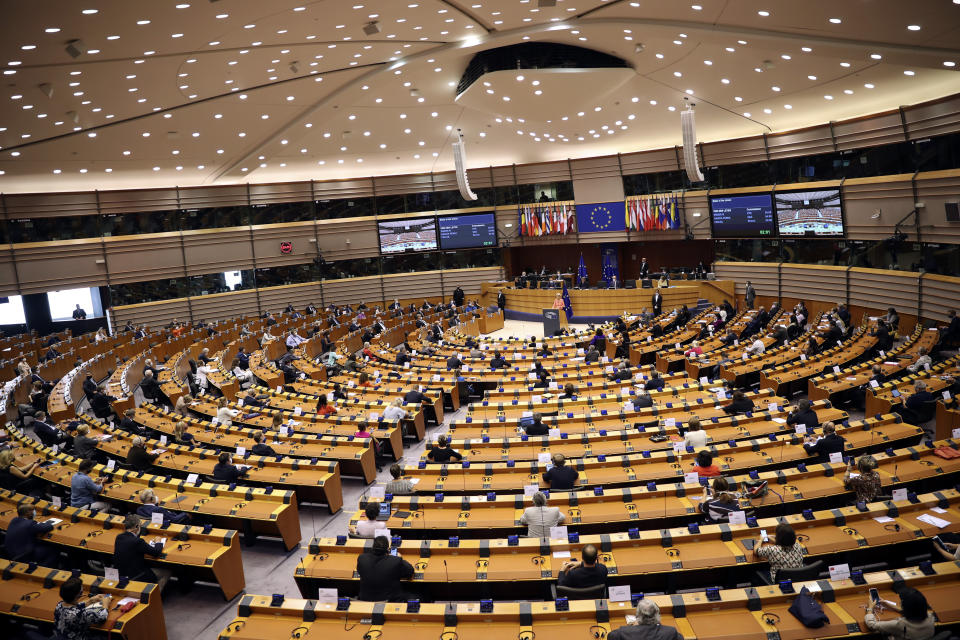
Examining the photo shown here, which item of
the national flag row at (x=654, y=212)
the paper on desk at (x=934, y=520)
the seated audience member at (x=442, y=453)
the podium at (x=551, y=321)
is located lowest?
the paper on desk at (x=934, y=520)

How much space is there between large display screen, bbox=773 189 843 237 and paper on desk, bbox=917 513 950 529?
17744 mm

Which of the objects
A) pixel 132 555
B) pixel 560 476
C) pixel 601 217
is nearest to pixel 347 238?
pixel 601 217

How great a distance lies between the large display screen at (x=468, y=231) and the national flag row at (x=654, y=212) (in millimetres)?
7120

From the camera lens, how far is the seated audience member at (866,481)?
7.91 meters

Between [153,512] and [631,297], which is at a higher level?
[631,297]

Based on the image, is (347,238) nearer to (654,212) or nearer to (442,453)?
(654,212)

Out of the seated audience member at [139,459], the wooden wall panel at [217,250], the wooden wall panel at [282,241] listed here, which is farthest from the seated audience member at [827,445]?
the wooden wall panel at [217,250]

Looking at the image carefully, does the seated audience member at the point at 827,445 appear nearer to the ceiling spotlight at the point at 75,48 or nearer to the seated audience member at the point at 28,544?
the seated audience member at the point at 28,544

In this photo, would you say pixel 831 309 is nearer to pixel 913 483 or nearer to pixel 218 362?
pixel 913 483

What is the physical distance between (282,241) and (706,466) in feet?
90.9

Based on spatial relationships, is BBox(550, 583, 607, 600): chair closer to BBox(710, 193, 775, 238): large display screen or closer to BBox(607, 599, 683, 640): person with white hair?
BBox(607, 599, 683, 640): person with white hair

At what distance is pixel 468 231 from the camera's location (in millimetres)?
33000

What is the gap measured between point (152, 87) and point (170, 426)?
7.48 m

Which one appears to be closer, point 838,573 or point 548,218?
point 838,573
